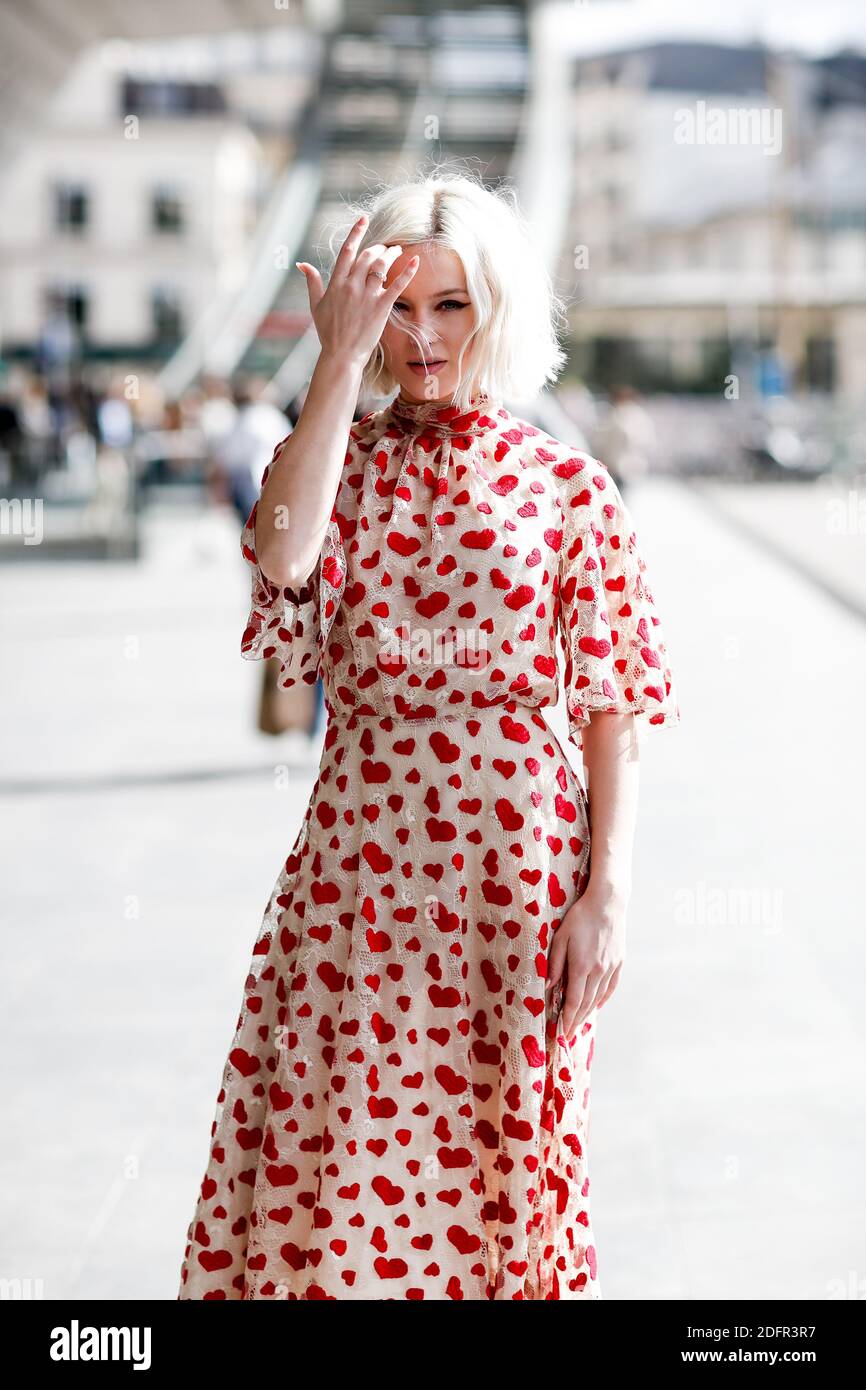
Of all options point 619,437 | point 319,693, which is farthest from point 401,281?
point 619,437

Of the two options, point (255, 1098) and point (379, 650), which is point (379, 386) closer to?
point (379, 650)

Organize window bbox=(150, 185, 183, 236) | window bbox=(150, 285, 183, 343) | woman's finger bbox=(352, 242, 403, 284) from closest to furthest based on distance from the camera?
woman's finger bbox=(352, 242, 403, 284) → window bbox=(150, 285, 183, 343) → window bbox=(150, 185, 183, 236)

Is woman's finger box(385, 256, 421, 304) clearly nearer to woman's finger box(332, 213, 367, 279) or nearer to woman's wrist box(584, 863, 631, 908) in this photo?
woman's finger box(332, 213, 367, 279)

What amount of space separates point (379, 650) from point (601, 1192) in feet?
6.14

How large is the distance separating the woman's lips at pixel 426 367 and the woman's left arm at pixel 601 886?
0.45 meters

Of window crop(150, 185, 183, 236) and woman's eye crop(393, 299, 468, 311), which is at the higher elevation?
window crop(150, 185, 183, 236)

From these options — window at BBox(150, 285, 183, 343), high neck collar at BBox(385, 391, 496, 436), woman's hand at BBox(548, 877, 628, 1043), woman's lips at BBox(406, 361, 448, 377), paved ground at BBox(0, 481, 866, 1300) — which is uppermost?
window at BBox(150, 285, 183, 343)

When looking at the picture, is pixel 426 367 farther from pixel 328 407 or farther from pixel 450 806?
pixel 450 806

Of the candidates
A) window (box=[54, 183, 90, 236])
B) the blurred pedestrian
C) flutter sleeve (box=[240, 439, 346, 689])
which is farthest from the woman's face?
window (box=[54, 183, 90, 236])

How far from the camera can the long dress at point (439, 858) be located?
2049 mm

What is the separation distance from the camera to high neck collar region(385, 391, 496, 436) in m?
2.11

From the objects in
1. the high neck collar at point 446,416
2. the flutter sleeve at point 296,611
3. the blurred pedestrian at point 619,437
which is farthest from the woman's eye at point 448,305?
the blurred pedestrian at point 619,437

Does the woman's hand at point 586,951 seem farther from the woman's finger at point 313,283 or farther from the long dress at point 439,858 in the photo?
the woman's finger at point 313,283

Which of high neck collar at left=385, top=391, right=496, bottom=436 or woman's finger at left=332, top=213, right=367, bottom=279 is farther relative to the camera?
high neck collar at left=385, top=391, right=496, bottom=436
